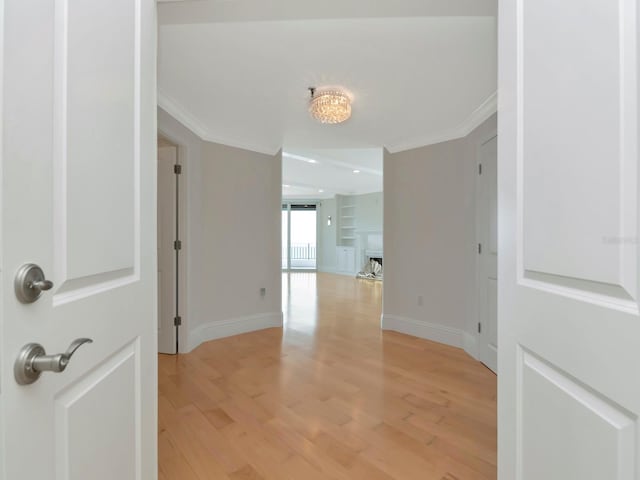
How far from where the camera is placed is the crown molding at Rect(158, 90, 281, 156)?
8.11ft

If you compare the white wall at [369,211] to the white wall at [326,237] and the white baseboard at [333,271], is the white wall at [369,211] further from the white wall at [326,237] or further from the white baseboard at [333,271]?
the white baseboard at [333,271]

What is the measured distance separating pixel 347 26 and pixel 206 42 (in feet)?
2.72

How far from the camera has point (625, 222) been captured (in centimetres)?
55

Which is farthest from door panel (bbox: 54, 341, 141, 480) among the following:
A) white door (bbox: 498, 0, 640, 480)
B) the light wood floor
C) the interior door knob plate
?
white door (bbox: 498, 0, 640, 480)

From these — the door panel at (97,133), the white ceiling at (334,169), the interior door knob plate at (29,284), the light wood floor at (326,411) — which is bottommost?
the light wood floor at (326,411)

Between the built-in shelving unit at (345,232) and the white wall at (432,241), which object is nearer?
the white wall at (432,241)

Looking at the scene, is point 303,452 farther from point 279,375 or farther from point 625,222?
point 625,222

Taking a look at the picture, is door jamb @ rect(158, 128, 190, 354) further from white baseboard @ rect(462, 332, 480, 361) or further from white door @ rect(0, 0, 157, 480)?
white baseboard @ rect(462, 332, 480, 361)

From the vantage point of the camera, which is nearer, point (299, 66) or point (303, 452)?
point (303, 452)

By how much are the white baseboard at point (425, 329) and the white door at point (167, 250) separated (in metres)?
2.47


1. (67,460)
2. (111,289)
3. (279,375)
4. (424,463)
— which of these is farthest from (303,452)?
(111,289)

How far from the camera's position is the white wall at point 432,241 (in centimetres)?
305

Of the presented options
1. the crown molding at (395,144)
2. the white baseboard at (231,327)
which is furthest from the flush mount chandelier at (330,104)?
the white baseboard at (231,327)

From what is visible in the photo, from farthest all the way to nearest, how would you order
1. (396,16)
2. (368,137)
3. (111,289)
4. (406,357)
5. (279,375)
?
(368,137), (406,357), (279,375), (396,16), (111,289)
